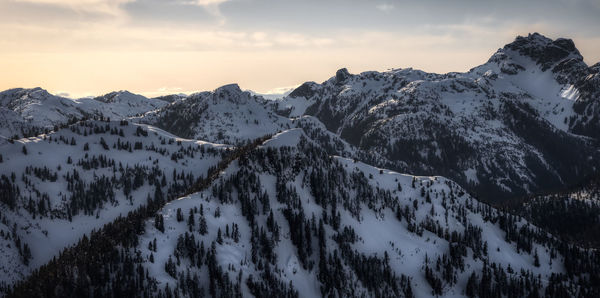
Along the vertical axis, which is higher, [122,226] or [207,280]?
[122,226]

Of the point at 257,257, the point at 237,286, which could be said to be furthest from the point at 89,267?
the point at 257,257

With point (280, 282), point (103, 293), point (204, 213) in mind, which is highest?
point (204, 213)

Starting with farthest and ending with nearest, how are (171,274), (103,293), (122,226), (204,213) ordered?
(204,213), (122,226), (171,274), (103,293)

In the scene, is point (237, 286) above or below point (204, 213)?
below

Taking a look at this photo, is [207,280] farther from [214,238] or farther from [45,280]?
[45,280]

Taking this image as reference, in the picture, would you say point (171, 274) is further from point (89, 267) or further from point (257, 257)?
point (257, 257)

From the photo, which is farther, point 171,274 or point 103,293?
point 171,274

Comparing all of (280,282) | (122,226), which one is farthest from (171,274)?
(280,282)

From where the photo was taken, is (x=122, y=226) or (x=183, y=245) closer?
(x=183, y=245)

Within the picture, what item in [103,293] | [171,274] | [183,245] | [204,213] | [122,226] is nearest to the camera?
[103,293]
